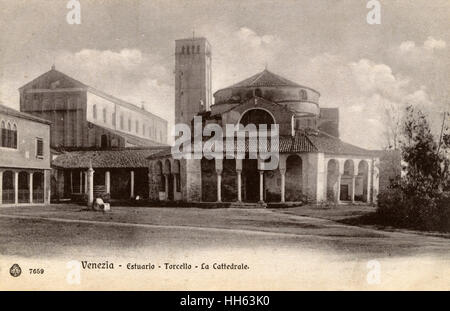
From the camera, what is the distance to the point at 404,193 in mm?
13250

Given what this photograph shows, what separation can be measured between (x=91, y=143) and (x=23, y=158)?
6.86 m

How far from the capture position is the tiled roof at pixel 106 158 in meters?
23.1

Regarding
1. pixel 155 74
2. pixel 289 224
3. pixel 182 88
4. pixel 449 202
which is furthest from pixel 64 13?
pixel 182 88

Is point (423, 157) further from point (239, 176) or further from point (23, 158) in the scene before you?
point (23, 158)

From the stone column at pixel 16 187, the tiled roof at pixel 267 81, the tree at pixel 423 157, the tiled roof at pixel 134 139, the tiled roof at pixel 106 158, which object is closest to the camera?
the tree at pixel 423 157

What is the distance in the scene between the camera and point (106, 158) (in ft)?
80.3

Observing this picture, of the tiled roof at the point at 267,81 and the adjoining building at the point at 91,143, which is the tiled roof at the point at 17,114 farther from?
the tiled roof at the point at 267,81

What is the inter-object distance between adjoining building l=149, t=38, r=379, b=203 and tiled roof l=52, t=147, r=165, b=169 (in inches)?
42.0

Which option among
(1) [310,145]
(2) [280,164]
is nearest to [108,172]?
(2) [280,164]

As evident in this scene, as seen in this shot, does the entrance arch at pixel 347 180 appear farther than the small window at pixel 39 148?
Yes

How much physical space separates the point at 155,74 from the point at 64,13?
8.78ft

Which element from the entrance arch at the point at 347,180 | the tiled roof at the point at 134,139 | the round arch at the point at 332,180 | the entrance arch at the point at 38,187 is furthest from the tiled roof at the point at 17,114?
the entrance arch at the point at 347,180

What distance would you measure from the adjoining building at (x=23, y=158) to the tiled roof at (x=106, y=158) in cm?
459
